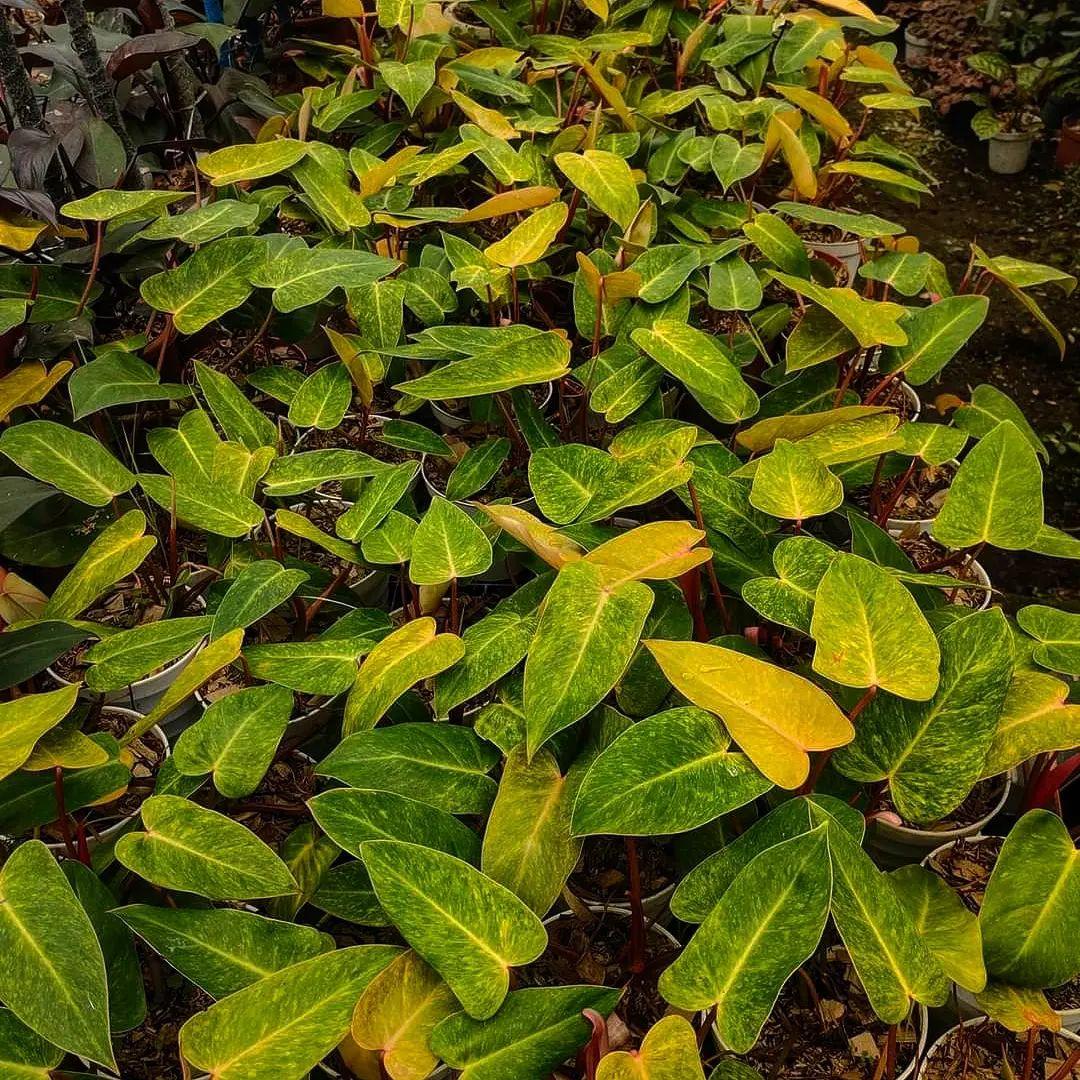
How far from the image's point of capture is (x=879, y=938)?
820mm

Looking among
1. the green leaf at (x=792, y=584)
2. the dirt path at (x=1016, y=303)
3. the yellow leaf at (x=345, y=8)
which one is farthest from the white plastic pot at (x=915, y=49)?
the green leaf at (x=792, y=584)

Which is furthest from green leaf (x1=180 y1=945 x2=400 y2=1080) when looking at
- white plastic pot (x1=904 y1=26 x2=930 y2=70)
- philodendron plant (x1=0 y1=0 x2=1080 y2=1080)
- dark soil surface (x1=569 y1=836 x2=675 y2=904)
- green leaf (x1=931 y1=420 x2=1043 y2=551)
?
white plastic pot (x1=904 y1=26 x2=930 y2=70)

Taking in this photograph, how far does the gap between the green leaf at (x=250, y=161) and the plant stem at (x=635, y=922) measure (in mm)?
1404

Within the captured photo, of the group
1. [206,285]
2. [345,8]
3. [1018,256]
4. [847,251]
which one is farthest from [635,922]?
[1018,256]

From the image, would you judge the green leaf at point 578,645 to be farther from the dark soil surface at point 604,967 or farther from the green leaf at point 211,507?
the green leaf at point 211,507

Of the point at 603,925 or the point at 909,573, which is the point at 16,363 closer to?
the point at 603,925

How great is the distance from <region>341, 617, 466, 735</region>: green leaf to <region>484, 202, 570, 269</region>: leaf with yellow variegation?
28.0 inches

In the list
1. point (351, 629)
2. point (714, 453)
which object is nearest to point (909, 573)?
point (714, 453)

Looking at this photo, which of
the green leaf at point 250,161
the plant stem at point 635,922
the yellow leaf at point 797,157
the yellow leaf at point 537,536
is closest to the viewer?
the plant stem at point 635,922

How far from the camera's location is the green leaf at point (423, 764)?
99cm

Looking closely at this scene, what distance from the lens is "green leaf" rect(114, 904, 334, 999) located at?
887mm

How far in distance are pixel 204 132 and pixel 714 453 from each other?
1.61 metres

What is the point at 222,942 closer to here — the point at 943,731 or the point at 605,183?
the point at 943,731

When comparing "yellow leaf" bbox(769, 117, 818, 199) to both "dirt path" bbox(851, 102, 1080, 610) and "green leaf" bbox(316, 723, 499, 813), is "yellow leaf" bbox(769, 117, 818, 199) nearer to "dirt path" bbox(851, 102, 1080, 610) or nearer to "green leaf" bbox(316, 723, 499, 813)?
"dirt path" bbox(851, 102, 1080, 610)
